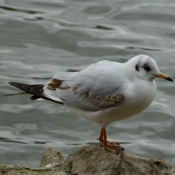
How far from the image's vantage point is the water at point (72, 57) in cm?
985

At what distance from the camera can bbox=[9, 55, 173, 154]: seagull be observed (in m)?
5.67

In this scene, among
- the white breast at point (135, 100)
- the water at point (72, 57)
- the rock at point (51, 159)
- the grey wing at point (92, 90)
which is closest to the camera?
the white breast at point (135, 100)

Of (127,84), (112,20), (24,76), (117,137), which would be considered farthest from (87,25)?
(127,84)

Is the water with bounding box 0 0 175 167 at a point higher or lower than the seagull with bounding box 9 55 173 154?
lower

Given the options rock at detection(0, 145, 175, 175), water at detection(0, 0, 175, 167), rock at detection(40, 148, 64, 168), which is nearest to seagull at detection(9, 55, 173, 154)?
rock at detection(0, 145, 175, 175)

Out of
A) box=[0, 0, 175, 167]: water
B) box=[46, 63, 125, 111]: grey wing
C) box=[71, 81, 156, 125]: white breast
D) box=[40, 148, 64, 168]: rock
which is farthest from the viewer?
box=[0, 0, 175, 167]: water

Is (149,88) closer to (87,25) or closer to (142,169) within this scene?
(142,169)

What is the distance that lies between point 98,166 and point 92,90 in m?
0.79

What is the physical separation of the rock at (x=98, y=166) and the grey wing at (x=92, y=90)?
17.6 inches

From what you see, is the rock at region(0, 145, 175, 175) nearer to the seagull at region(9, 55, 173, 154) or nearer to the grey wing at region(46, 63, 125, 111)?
the seagull at region(9, 55, 173, 154)

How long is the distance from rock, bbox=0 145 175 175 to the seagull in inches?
5.3

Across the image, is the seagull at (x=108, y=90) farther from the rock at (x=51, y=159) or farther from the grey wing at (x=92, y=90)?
the rock at (x=51, y=159)

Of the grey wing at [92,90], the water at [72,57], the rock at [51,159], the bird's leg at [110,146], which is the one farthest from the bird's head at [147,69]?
the water at [72,57]

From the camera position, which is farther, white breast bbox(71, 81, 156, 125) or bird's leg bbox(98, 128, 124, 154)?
bird's leg bbox(98, 128, 124, 154)
